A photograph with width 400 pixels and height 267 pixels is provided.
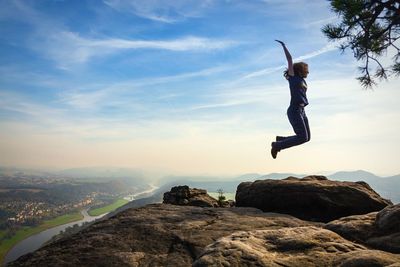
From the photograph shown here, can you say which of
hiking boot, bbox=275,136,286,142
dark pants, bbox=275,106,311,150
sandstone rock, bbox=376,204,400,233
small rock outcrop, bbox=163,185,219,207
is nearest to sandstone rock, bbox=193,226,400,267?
sandstone rock, bbox=376,204,400,233

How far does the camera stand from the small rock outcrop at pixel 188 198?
1638cm

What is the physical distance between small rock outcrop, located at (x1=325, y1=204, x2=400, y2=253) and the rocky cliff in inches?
0.7

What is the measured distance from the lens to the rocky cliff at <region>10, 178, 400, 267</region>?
4.95m

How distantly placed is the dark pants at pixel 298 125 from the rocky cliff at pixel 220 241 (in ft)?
10.1

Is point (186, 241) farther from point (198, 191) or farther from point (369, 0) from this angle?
point (369, 0)

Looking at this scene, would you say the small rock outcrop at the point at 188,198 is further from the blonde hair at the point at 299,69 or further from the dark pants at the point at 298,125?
the blonde hair at the point at 299,69

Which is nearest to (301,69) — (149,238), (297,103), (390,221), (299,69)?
(299,69)

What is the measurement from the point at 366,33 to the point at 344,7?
1.49 m

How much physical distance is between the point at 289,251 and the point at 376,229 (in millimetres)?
2617

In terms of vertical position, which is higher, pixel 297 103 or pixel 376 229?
pixel 297 103

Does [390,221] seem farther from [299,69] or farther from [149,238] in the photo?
[299,69]

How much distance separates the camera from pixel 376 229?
6.74 metres

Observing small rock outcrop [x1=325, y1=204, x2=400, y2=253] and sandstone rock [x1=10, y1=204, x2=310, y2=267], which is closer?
small rock outcrop [x1=325, y1=204, x2=400, y2=253]

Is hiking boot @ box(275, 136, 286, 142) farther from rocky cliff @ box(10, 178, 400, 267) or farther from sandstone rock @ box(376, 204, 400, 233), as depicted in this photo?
sandstone rock @ box(376, 204, 400, 233)
